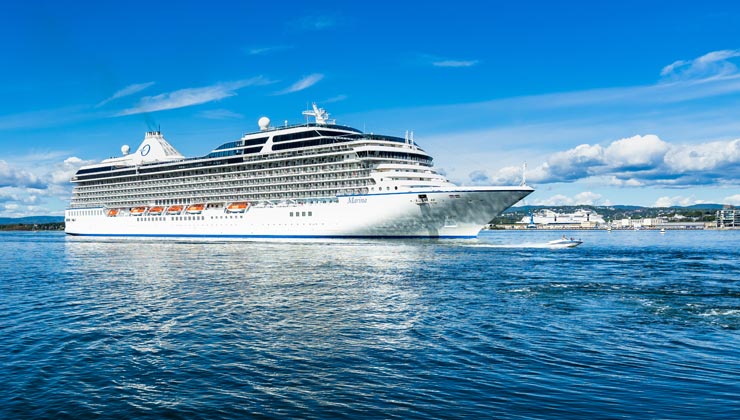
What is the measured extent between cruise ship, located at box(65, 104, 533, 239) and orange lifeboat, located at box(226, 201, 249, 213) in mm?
226

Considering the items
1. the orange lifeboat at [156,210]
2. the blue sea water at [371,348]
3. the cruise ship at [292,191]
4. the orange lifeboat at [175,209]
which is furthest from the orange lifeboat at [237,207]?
the blue sea water at [371,348]

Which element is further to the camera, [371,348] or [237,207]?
[237,207]

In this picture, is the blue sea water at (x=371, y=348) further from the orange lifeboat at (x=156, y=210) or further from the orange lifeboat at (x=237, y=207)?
the orange lifeboat at (x=156, y=210)

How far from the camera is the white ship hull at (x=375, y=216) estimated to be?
235 feet

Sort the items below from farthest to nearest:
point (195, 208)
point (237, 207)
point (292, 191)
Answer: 1. point (195, 208)
2. point (237, 207)
3. point (292, 191)

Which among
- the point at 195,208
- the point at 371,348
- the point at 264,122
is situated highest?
the point at 264,122

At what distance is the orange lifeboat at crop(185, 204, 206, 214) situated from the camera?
100 metres

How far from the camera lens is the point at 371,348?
18.2 m

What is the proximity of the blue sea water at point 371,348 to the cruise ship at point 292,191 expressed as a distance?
37.6m

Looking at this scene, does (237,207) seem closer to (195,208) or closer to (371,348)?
(195,208)

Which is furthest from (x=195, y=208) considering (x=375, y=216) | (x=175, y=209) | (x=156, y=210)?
(x=375, y=216)

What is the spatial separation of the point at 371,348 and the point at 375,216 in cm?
5798

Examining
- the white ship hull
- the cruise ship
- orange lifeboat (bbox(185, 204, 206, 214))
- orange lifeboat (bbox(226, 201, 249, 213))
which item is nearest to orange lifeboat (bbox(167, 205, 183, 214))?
the cruise ship

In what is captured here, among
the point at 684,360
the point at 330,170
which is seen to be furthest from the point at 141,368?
the point at 330,170
